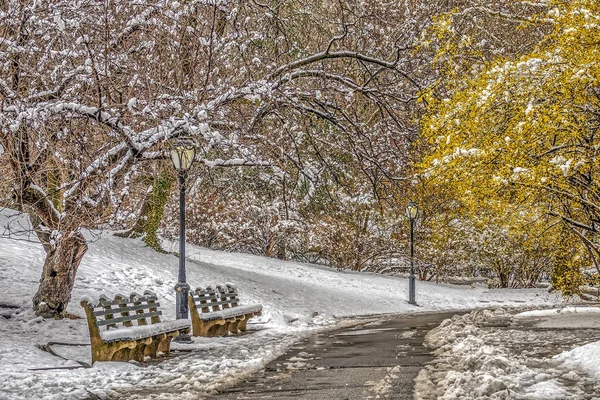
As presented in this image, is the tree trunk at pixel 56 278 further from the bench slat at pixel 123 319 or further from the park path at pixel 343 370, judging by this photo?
the park path at pixel 343 370

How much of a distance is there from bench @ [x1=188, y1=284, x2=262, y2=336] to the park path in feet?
5.83

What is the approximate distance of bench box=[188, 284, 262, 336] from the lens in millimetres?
12945

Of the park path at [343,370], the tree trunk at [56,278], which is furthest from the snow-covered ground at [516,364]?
the tree trunk at [56,278]

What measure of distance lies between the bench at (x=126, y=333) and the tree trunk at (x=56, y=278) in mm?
1765

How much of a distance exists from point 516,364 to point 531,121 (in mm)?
3234

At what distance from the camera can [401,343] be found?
11602 millimetres

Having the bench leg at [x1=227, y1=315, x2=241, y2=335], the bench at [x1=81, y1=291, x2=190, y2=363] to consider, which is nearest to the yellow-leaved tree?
the bench at [x1=81, y1=291, x2=190, y2=363]

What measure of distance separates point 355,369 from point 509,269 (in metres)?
24.2

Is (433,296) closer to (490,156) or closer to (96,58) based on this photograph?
(490,156)

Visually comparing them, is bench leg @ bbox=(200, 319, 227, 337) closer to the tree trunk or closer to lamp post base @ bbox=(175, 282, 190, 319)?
lamp post base @ bbox=(175, 282, 190, 319)

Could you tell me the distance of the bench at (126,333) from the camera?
9484mm

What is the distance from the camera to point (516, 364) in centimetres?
791

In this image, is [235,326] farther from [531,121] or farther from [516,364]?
[531,121]

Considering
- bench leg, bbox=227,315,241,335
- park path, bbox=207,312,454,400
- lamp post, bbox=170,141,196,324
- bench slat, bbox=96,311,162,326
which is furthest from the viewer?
bench leg, bbox=227,315,241,335
